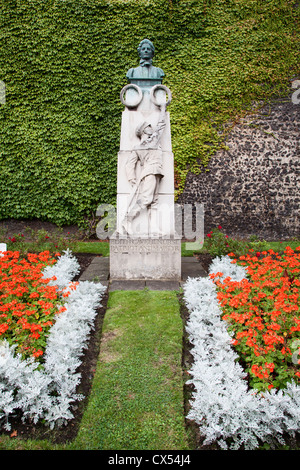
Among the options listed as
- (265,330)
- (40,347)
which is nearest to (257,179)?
(265,330)

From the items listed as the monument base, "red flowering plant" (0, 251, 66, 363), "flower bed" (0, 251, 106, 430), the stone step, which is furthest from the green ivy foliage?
"flower bed" (0, 251, 106, 430)

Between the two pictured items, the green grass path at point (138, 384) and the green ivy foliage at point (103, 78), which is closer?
the green grass path at point (138, 384)

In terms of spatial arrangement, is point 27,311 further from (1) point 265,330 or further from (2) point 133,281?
(1) point 265,330

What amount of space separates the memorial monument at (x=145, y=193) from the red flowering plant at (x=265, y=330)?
48.1 inches

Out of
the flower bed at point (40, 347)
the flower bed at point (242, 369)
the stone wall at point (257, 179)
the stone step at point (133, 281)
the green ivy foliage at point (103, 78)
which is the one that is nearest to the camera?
the flower bed at point (242, 369)

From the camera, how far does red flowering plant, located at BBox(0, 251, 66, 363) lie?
271cm

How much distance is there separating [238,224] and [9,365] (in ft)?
26.8

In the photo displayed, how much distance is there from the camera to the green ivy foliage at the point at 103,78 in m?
8.79

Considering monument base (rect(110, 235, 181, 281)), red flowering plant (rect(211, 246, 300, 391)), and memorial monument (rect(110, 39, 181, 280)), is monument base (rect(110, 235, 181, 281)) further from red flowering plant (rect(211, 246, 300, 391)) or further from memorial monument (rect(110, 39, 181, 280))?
red flowering plant (rect(211, 246, 300, 391))

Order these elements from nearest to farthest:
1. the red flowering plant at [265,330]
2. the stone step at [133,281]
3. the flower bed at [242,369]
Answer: the flower bed at [242,369]
the red flowering plant at [265,330]
the stone step at [133,281]

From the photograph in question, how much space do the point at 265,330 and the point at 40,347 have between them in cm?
195

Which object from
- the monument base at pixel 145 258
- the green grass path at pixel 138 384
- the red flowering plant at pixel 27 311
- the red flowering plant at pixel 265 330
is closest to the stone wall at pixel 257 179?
the monument base at pixel 145 258

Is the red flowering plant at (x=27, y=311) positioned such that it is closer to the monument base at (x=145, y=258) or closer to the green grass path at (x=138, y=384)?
the green grass path at (x=138, y=384)

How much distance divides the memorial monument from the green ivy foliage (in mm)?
4151
